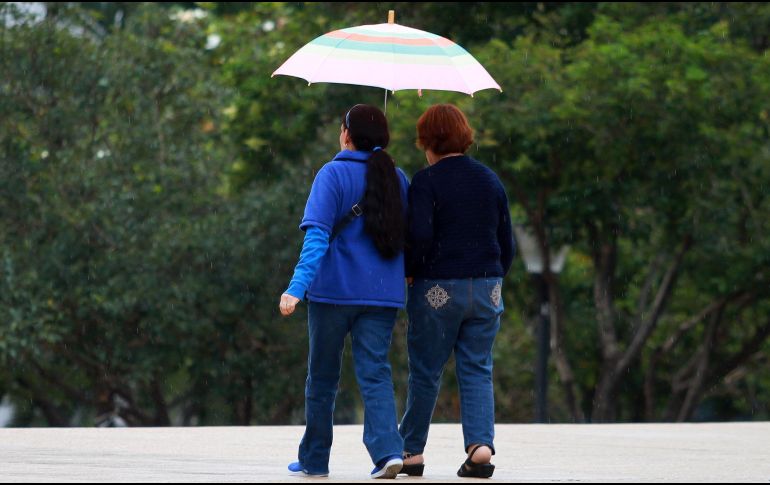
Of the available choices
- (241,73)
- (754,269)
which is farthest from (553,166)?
(241,73)

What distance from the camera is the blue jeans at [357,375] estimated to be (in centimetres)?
701

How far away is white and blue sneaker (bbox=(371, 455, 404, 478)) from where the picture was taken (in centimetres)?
693

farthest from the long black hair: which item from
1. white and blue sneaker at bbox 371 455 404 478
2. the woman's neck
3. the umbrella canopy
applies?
white and blue sneaker at bbox 371 455 404 478

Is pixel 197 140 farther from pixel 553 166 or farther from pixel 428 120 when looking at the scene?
pixel 428 120

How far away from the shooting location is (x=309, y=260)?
6809mm

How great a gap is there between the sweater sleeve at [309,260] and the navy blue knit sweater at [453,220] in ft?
1.59

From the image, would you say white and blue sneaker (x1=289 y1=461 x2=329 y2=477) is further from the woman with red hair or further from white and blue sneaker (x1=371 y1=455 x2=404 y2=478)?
the woman with red hair

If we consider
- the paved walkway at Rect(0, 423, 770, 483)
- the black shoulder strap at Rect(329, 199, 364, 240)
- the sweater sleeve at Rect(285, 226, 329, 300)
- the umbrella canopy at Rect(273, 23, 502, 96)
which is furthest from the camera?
the umbrella canopy at Rect(273, 23, 502, 96)

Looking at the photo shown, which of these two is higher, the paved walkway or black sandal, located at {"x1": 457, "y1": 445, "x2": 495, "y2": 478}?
black sandal, located at {"x1": 457, "y1": 445, "x2": 495, "y2": 478}

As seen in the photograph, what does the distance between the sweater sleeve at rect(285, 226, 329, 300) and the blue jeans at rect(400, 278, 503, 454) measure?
63 centimetres

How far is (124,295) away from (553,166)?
218 inches

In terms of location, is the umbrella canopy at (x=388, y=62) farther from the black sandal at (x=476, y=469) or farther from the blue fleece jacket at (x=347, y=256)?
the black sandal at (x=476, y=469)

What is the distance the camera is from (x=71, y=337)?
69.8ft

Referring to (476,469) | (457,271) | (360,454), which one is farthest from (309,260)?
(360,454)
